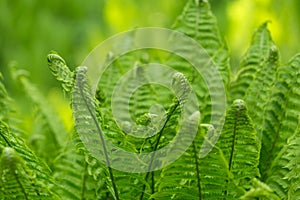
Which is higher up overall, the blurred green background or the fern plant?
the blurred green background

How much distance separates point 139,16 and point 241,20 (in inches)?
28.0

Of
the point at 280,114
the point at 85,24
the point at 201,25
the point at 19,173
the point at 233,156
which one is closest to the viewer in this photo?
the point at 19,173

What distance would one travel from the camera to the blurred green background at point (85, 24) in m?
2.62

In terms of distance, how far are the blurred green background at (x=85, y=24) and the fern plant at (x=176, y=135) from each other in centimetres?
152

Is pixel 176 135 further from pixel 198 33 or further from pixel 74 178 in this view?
pixel 198 33

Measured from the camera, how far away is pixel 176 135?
0.60m

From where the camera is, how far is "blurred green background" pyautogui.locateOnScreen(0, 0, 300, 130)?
2615mm

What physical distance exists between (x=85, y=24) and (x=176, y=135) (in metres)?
3.74

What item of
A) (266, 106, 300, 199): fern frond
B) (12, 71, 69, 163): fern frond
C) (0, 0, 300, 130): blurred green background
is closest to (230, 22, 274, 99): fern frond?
(266, 106, 300, 199): fern frond

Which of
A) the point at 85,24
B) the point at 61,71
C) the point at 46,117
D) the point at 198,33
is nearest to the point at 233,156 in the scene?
the point at 61,71

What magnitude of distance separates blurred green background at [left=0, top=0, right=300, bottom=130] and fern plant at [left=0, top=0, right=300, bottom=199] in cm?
152

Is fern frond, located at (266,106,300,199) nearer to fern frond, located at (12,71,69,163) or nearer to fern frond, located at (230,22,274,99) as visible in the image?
fern frond, located at (230,22,274,99)

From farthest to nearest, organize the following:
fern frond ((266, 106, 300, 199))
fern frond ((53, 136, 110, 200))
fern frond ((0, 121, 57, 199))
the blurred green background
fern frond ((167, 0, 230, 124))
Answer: the blurred green background < fern frond ((167, 0, 230, 124)) < fern frond ((53, 136, 110, 200)) < fern frond ((266, 106, 300, 199)) < fern frond ((0, 121, 57, 199))

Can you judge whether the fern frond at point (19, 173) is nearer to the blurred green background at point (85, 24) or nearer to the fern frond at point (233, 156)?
the fern frond at point (233, 156)
